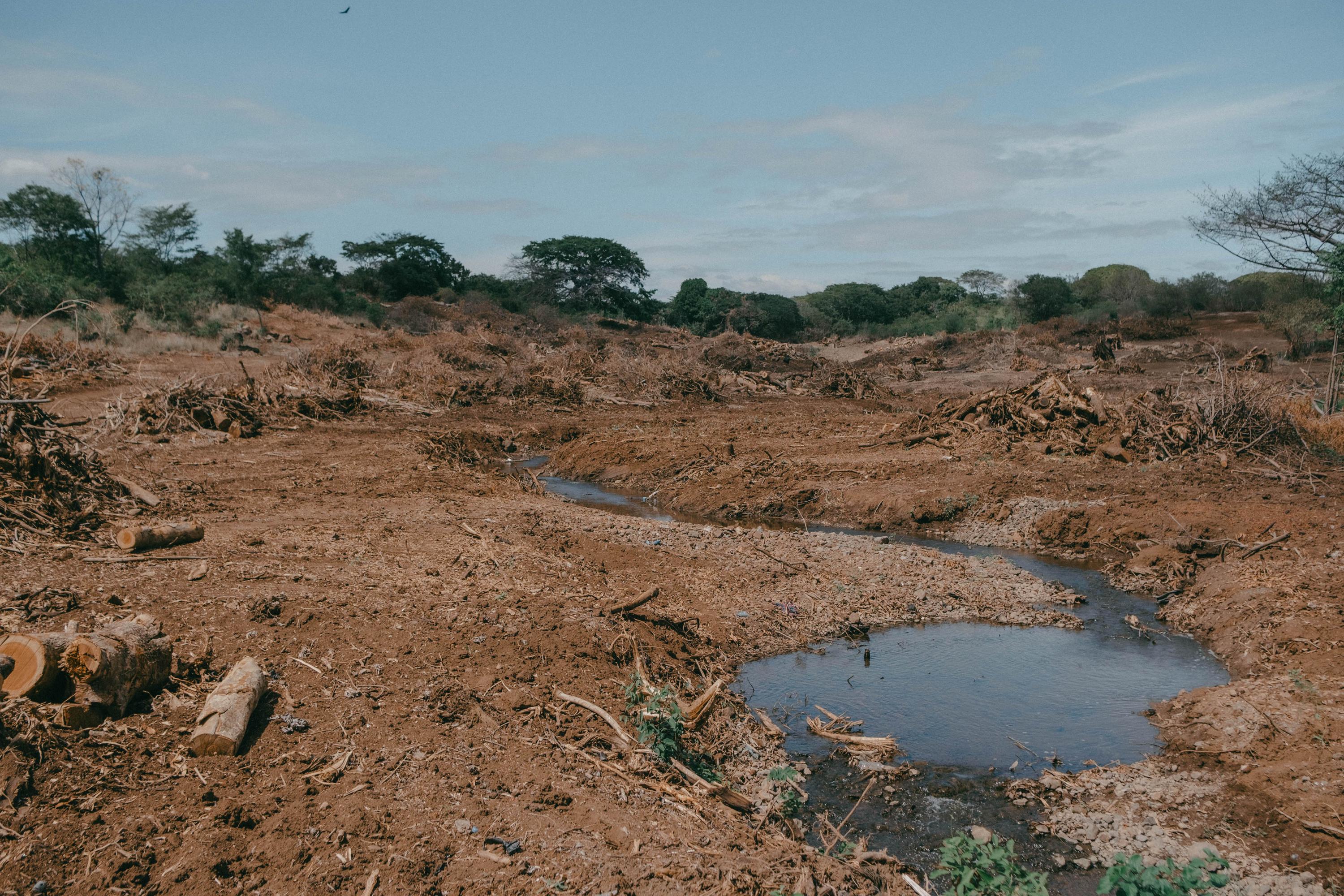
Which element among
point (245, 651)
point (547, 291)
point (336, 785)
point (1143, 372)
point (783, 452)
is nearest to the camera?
point (336, 785)

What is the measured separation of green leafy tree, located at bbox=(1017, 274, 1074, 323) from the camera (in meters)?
35.2

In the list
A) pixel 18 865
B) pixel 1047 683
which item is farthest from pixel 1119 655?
pixel 18 865

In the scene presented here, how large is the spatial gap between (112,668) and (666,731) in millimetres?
2477

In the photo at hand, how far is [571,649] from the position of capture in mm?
5047

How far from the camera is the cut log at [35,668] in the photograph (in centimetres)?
324

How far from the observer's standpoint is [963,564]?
8023 millimetres

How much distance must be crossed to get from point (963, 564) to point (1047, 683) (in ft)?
7.67

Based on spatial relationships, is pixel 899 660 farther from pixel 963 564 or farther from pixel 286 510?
pixel 286 510

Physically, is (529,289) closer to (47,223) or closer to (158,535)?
(47,223)

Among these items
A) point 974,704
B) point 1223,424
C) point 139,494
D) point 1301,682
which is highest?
point 1223,424

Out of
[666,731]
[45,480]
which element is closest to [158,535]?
[45,480]

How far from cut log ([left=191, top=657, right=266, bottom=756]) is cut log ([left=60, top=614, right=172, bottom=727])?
27cm

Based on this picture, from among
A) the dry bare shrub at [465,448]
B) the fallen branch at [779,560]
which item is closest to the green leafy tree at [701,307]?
the dry bare shrub at [465,448]

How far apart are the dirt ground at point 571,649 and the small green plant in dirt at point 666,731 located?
83 millimetres
